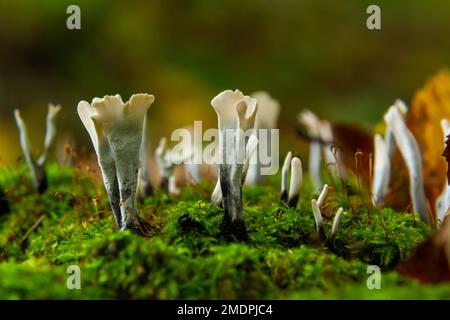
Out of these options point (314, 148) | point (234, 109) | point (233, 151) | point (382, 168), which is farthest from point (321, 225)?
point (314, 148)

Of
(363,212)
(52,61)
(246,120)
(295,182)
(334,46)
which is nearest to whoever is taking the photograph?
(246,120)

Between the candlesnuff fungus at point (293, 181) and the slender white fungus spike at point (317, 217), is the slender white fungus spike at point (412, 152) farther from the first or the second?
the slender white fungus spike at point (317, 217)

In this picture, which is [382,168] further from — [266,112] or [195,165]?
[195,165]

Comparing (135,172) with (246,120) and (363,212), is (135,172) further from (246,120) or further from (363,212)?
(363,212)

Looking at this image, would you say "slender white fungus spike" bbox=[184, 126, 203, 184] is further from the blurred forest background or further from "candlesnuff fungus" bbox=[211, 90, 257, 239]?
the blurred forest background
